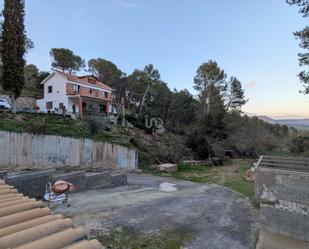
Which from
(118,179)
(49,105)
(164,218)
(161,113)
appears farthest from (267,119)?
(164,218)

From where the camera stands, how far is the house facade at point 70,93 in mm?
28688

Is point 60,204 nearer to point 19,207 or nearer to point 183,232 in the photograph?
point 183,232

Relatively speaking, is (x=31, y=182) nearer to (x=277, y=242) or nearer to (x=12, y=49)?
(x=277, y=242)

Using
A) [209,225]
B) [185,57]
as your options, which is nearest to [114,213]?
[209,225]

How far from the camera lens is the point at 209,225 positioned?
6234 millimetres

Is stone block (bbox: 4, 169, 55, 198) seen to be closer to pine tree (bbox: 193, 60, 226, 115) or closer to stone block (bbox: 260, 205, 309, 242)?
stone block (bbox: 260, 205, 309, 242)

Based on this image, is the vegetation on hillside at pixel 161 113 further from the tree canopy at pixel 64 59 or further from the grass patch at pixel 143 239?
the grass patch at pixel 143 239

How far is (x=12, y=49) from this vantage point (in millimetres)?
18578

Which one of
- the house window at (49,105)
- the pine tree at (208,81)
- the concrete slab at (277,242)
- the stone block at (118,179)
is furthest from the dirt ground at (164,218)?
the pine tree at (208,81)

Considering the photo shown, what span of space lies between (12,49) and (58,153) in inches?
461

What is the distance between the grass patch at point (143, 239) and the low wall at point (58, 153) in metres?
6.73

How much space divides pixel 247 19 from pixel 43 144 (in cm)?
1295

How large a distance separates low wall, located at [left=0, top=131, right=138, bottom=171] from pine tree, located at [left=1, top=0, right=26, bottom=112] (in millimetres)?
9170

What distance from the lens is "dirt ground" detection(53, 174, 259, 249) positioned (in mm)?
5179
